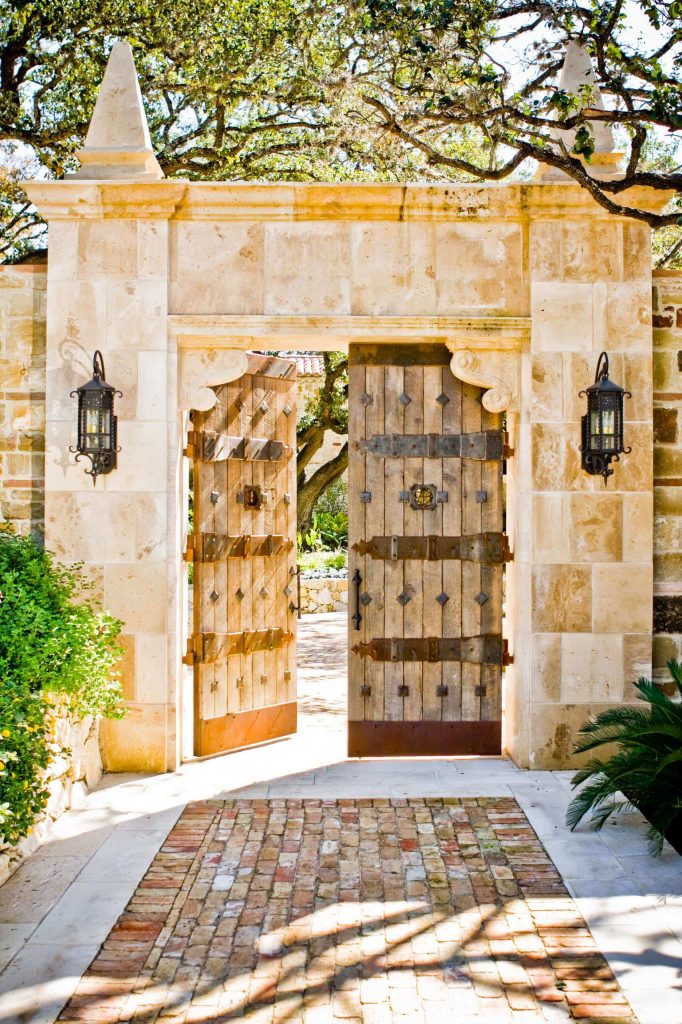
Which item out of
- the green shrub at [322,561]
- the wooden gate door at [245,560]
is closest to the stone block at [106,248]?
the wooden gate door at [245,560]

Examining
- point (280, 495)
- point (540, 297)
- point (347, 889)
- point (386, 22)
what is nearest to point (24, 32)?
point (386, 22)

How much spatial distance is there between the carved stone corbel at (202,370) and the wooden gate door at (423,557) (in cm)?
75

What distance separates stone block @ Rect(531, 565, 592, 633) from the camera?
544 cm

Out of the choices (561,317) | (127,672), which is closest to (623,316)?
(561,317)

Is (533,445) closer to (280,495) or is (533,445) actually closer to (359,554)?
(359,554)

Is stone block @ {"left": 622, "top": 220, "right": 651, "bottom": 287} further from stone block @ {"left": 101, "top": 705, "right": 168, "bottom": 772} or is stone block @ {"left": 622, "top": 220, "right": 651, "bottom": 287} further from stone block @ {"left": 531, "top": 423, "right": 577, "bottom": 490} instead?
stone block @ {"left": 101, "top": 705, "right": 168, "bottom": 772}

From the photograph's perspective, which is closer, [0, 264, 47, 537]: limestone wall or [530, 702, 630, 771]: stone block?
[530, 702, 630, 771]: stone block

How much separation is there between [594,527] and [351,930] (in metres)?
2.92

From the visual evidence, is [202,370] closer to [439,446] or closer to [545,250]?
[439,446]

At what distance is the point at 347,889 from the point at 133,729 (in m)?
2.06

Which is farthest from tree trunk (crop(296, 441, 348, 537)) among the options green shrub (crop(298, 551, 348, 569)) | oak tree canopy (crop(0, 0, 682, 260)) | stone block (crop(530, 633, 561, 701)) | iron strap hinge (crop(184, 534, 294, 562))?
stone block (crop(530, 633, 561, 701))

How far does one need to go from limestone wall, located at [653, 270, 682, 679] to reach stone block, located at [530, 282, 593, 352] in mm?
478

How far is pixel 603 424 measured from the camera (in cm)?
529

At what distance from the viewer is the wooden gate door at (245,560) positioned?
5.73m
